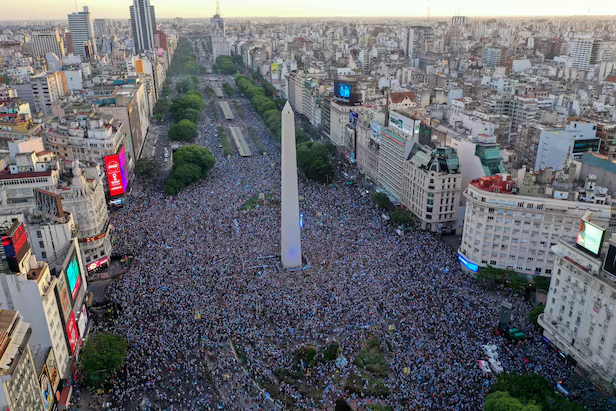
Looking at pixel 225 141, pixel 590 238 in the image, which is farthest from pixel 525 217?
pixel 225 141

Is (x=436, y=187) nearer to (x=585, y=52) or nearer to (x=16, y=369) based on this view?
(x=16, y=369)

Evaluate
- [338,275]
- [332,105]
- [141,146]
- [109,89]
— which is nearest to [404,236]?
[338,275]

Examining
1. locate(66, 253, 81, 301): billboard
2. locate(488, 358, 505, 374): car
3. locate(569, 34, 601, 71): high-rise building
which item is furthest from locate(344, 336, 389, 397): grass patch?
locate(569, 34, 601, 71): high-rise building

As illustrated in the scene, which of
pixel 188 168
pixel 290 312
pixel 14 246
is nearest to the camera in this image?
pixel 14 246

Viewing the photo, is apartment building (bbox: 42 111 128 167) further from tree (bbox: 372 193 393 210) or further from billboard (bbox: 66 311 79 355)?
tree (bbox: 372 193 393 210)

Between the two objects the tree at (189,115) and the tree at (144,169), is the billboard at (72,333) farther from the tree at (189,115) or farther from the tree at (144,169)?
the tree at (189,115)

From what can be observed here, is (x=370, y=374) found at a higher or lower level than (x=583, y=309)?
lower
